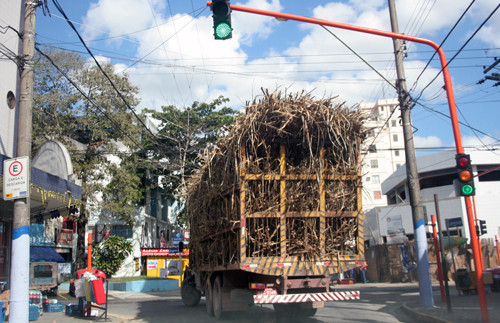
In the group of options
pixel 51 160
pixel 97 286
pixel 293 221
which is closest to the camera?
pixel 293 221

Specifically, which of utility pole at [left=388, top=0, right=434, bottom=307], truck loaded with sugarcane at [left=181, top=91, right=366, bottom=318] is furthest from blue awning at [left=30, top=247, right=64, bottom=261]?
utility pole at [left=388, top=0, right=434, bottom=307]

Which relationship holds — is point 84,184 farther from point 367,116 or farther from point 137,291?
point 367,116

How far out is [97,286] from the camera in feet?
36.2

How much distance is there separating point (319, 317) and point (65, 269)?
21.2 meters

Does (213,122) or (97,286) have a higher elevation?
(213,122)

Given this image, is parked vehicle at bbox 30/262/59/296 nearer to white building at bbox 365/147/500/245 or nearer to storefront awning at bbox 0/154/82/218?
storefront awning at bbox 0/154/82/218

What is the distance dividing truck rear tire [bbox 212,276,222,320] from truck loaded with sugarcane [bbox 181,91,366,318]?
1.33 metres

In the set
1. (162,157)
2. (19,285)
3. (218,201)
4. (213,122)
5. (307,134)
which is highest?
(213,122)

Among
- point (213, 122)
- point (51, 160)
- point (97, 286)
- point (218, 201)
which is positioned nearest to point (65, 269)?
point (213, 122)

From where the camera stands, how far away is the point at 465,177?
9.81 meters

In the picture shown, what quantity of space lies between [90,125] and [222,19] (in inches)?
798

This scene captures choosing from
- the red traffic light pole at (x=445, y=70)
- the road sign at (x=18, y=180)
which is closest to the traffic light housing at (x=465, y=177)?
the red traffic light pole at (x=445, y=70)

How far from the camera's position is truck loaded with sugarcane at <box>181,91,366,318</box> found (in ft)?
29.4

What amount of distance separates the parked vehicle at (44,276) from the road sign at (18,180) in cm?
1410
